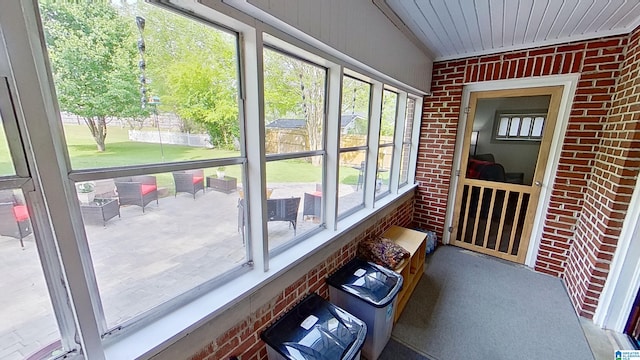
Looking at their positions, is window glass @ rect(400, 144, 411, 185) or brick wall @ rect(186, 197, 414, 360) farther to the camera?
window glass @ rect(400, 144, 411, 185)

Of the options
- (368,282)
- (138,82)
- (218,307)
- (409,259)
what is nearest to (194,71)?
(138,82)

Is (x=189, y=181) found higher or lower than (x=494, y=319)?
higher

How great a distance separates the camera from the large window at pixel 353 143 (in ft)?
6.50

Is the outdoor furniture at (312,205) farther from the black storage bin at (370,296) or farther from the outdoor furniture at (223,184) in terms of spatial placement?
the outdoor furniture at (223,184)

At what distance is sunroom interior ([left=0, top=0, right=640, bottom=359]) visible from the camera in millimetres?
714

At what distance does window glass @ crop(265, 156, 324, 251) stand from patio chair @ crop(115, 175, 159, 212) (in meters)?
0.58

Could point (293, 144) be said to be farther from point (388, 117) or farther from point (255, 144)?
point (388, 117)

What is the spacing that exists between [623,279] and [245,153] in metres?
2.92

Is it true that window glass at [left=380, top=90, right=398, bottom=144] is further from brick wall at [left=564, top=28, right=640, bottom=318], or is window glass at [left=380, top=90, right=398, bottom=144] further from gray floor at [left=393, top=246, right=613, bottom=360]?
brick wall at [left=564, top=28, right=640, bottom=318]

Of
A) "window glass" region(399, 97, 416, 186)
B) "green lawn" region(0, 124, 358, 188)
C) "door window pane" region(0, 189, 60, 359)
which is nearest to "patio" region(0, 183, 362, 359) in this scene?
"door window pane" region(0, 189, 60, 359)

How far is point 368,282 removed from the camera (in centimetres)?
172

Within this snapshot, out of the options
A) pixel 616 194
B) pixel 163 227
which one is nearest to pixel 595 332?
pixel 616 194

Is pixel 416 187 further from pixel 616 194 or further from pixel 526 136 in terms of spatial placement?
pixel 616 194

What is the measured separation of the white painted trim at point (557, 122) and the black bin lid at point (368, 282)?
6.59ft
